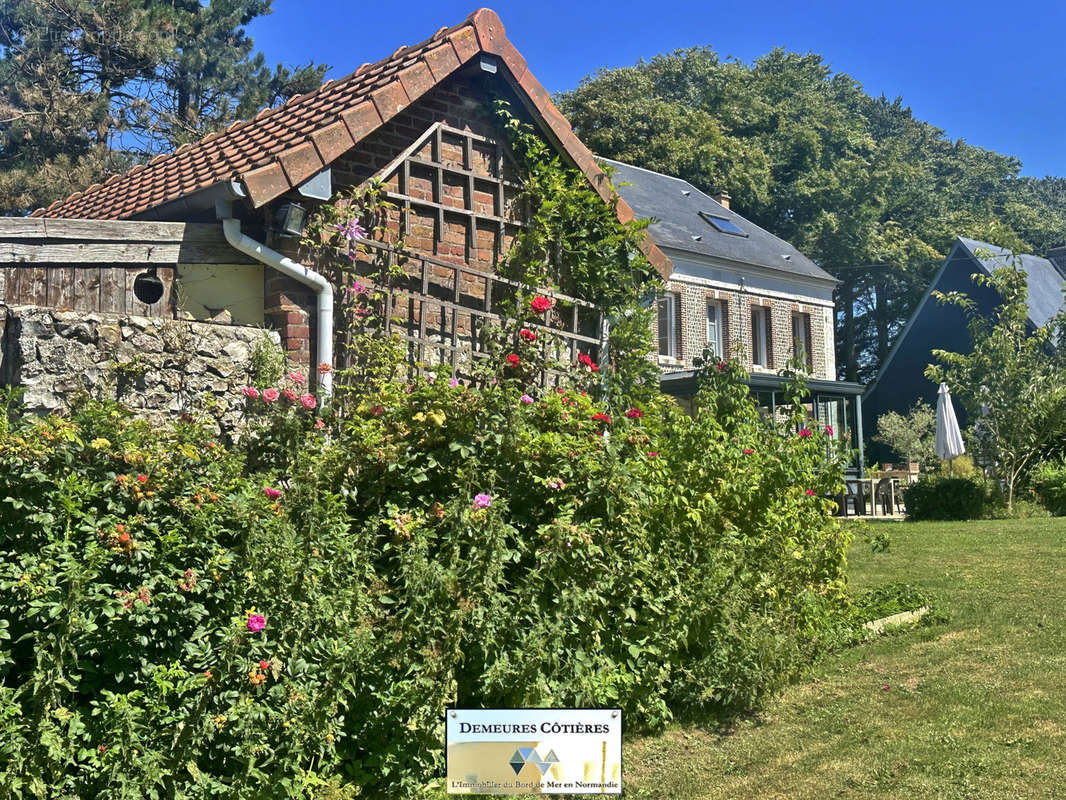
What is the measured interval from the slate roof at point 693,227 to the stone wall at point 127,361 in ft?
55.2

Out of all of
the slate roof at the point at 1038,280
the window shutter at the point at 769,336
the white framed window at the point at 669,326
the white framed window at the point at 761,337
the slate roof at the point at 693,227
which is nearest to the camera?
the white framed window at the point at 669,326

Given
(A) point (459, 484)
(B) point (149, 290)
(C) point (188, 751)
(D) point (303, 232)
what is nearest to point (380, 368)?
(D) point (303, 232)

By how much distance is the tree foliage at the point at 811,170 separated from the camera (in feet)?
108

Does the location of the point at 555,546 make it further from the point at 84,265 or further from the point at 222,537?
the point at 84,265

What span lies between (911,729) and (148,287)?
5771 millimetres

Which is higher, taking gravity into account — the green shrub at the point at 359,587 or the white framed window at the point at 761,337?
the white framed window at the point at 761,337

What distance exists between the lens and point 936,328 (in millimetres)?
33344

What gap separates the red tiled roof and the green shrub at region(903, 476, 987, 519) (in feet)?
29.5

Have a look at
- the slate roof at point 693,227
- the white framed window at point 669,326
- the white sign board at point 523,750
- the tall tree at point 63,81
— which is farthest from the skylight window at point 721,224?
the white sign board at point 523,750

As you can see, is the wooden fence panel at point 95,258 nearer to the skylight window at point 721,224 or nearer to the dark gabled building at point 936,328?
the skylight window at point 721,224

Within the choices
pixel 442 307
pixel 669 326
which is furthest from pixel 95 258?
pixel 669 326

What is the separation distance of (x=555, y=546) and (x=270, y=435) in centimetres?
162

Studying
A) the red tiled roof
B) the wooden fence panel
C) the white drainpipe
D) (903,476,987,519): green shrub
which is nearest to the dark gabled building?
(903,476,987,519): green shrub

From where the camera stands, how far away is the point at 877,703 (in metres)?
5.39
